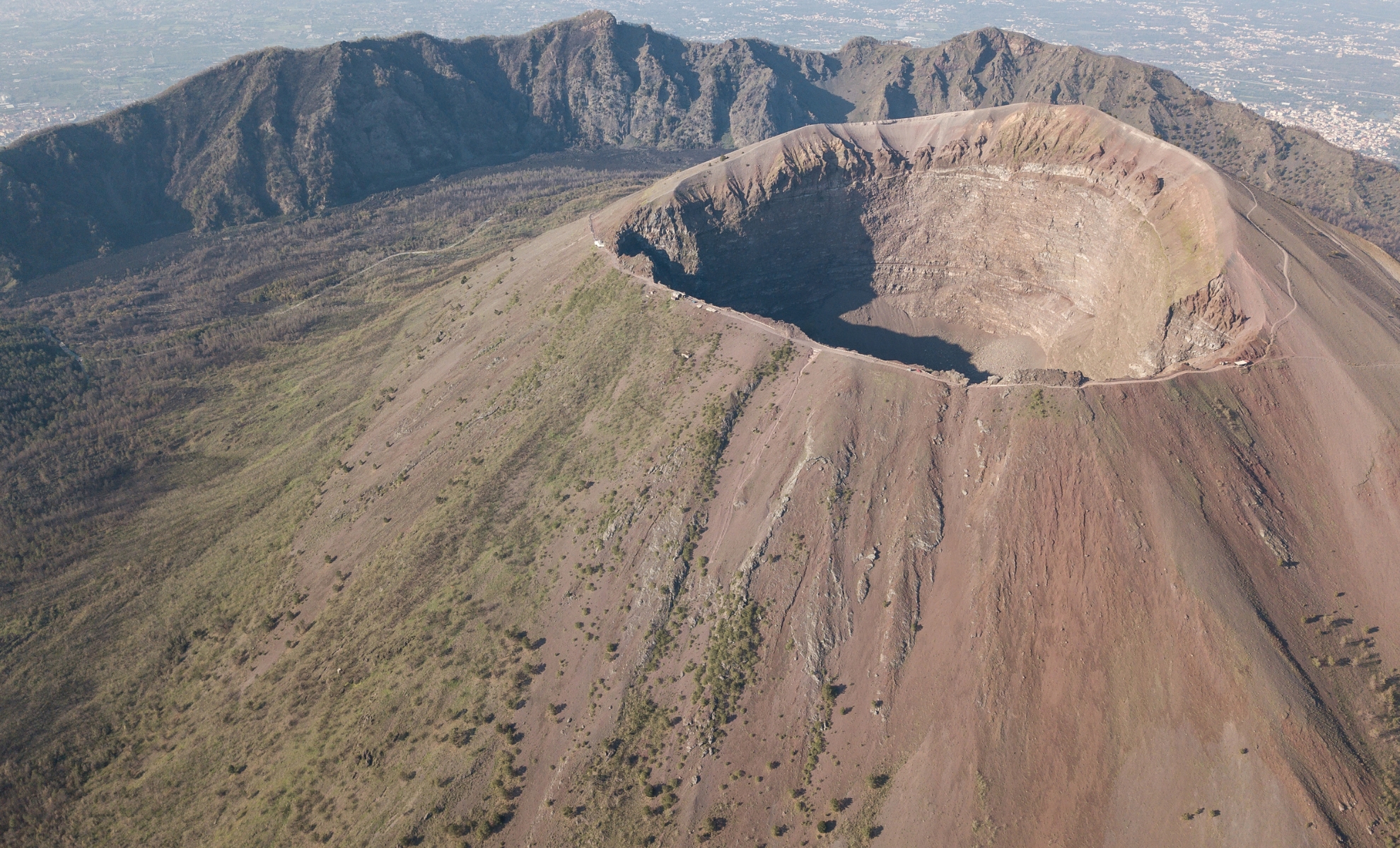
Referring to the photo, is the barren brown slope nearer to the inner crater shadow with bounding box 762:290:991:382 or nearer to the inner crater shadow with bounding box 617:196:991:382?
the inner crater shadow with bounding box 617:196:991:382

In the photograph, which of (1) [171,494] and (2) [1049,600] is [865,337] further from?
(1) [171,494]

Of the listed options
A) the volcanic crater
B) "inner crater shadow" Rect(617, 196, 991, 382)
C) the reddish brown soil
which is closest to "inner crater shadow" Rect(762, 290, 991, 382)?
"inner crater shadow" Rect(617, 196, 991, 382)

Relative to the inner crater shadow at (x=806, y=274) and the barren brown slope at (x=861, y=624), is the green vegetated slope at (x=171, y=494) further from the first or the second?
the inner crater shadow at (x=806, y=274)

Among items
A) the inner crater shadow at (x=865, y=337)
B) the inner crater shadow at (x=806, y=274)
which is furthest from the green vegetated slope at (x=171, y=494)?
the inner crater shadow at (x=865, y=337)

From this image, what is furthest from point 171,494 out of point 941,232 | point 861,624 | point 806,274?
point 941,232

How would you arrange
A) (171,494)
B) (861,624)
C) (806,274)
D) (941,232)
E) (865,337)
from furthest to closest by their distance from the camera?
(806,274), (941,232), (865,337), (171,494), (861,624)
